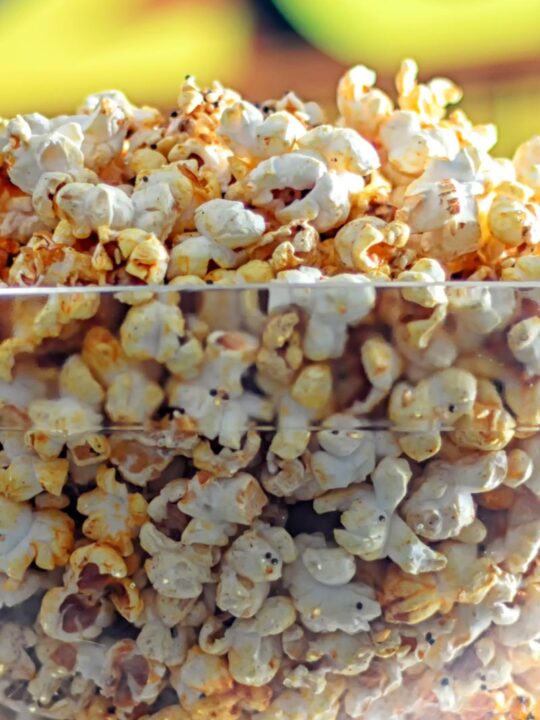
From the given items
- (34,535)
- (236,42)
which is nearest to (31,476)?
(34,535)

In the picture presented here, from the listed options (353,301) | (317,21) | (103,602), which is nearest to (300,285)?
(353,301)

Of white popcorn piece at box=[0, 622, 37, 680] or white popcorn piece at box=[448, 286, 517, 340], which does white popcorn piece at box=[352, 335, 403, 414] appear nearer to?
white popcorn piece at box=[448, 286, 517, 340]

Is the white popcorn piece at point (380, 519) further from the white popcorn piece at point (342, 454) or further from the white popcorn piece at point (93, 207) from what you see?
the white popcorn piece at point (93, 207)

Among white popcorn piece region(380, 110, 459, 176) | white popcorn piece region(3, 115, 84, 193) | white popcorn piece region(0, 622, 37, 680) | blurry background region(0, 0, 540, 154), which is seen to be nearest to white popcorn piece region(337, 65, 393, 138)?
white popcorn piece region(380, 110, 459, 176)

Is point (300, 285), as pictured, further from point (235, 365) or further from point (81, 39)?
point (81, 39)

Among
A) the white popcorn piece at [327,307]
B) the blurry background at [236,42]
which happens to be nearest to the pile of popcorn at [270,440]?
the white popcorn piece at [327,307]

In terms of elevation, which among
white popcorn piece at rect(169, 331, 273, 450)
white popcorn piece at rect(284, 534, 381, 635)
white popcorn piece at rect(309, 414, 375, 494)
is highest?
white popcorn piece at rect(169, 331, 273, 450)

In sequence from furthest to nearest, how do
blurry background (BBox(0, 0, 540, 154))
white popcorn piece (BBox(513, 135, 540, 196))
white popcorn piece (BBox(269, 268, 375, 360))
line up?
blurry background (BBox(0, 0, 540, 154)), white popcorn piece (BBox(513, 135, 540, 196)), white popcorn piece (BBox(269, 268, 375, 360))
